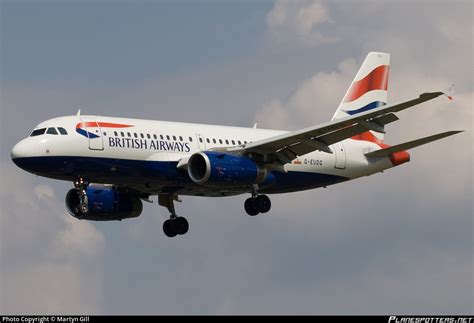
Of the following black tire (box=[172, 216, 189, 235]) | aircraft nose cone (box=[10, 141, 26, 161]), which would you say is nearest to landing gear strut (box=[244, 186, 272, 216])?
black tire (box=[172, 216, 189, 235])

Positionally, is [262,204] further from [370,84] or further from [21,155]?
[370,84]

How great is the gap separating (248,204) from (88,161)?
9292mm

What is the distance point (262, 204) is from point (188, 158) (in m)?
4.81

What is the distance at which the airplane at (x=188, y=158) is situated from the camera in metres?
68.8

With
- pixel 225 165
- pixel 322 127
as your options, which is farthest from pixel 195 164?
pixel 322 127

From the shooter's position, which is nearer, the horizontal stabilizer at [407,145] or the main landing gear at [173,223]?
the horizontal stabilizer at [407,145]

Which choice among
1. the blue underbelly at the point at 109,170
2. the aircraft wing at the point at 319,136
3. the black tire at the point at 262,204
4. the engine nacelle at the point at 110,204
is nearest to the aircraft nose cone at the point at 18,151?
the blue underbelly at the point at 109,170

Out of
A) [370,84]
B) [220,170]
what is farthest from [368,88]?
[220,170]

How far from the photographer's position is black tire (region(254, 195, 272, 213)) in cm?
7300

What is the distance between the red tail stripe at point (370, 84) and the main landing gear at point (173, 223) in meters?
12.1

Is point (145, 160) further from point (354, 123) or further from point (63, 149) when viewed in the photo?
point (354, 123)

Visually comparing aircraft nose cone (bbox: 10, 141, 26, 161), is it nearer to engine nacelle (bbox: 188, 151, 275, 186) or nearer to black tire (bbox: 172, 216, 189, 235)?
engine nacelle (bbox: 188, 151, 275, 186)

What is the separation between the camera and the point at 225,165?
232 ft

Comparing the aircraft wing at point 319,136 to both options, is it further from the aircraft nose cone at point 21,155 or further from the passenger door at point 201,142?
the aircraft nose cone at point 21,155
